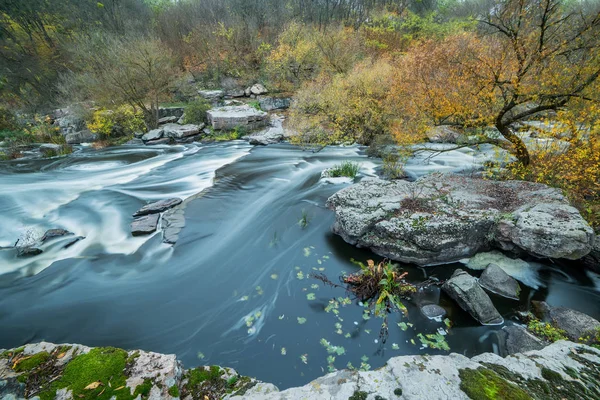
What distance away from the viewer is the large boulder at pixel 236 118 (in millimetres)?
17703

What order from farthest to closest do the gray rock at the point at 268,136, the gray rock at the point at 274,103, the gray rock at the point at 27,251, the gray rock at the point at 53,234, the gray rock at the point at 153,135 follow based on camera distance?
the gray rock at the point at 274,103, the gray rock at the point at 153,135, the gray rock at the point at 268,136, the gray rock at the point at 53,234, the gray rock at the point at 27,251

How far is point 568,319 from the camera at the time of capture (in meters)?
4.34

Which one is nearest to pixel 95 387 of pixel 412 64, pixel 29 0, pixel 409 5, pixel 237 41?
pixel 412 64

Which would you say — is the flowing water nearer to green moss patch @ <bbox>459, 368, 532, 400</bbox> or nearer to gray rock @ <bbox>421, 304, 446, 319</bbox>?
gray rock @ <bbox>421, 304, 446, 319</bbox>

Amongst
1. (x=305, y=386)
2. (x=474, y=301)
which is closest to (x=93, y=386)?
(x=305, y=386)

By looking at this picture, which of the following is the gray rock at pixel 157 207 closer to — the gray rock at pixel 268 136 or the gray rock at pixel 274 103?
the gray rock at pixel 268 136

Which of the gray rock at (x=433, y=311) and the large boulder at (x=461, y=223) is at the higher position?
the large boulder at (x=461, y=223)

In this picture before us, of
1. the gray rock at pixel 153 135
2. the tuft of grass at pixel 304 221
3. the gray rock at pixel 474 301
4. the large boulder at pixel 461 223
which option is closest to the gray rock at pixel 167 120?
the gray rock at pixel 153 135

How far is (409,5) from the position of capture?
108ft

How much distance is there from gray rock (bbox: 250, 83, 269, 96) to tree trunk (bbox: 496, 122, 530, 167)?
18753mm

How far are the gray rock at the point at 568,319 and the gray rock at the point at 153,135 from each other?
63.5ft

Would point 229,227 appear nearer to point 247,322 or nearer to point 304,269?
point 304,269

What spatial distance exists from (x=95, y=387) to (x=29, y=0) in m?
37.6

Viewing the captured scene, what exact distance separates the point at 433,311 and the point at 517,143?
611cm
